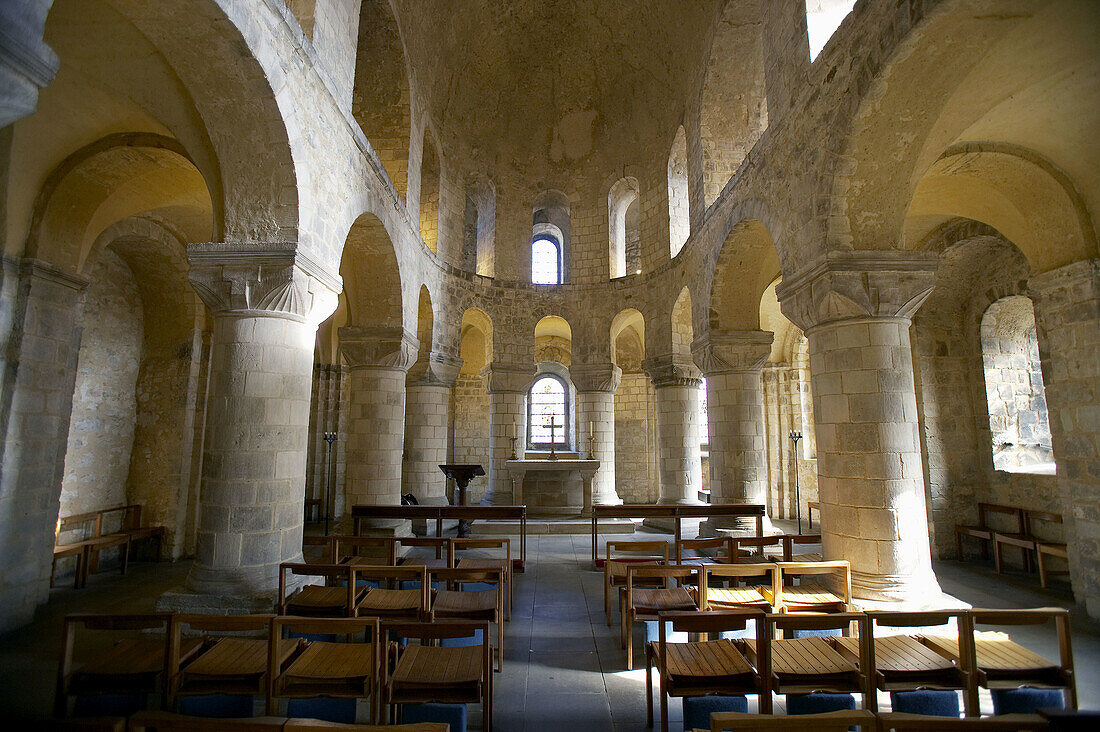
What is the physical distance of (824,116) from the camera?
5.38 m

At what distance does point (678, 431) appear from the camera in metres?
11.1

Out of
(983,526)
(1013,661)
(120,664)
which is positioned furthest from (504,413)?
(1013,661)

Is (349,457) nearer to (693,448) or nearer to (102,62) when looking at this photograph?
(102,62)

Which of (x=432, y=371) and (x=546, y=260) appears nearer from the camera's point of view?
(x=432, y=371)

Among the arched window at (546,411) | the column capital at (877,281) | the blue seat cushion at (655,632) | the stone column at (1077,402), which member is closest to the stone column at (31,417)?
the blue seat cushion at (655,632)

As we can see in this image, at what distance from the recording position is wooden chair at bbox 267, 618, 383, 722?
2797 millimetres

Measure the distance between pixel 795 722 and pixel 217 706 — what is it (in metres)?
3.12

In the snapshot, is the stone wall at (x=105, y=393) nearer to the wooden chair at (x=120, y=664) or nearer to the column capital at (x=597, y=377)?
the wooden chair at (x=120, y=664)

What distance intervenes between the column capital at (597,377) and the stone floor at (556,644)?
205 inches

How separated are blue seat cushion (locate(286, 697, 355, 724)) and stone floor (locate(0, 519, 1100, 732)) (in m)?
0.92

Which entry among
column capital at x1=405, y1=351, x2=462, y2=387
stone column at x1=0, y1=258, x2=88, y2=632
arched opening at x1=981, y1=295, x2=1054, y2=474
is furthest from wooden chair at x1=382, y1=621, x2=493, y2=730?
arched opening at x1=981, y1=295, x2=1054, y2=474

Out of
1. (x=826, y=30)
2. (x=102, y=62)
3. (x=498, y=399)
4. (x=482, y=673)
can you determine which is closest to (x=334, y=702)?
(x=482, y=673)

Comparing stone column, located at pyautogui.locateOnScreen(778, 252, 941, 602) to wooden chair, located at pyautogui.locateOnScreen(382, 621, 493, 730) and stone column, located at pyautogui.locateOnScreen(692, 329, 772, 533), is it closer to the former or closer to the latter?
stone column, located at pyautogui.locateOnScreen(692, 329, 772, 533)

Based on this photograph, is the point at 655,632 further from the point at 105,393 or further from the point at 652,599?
the point at 105,393
